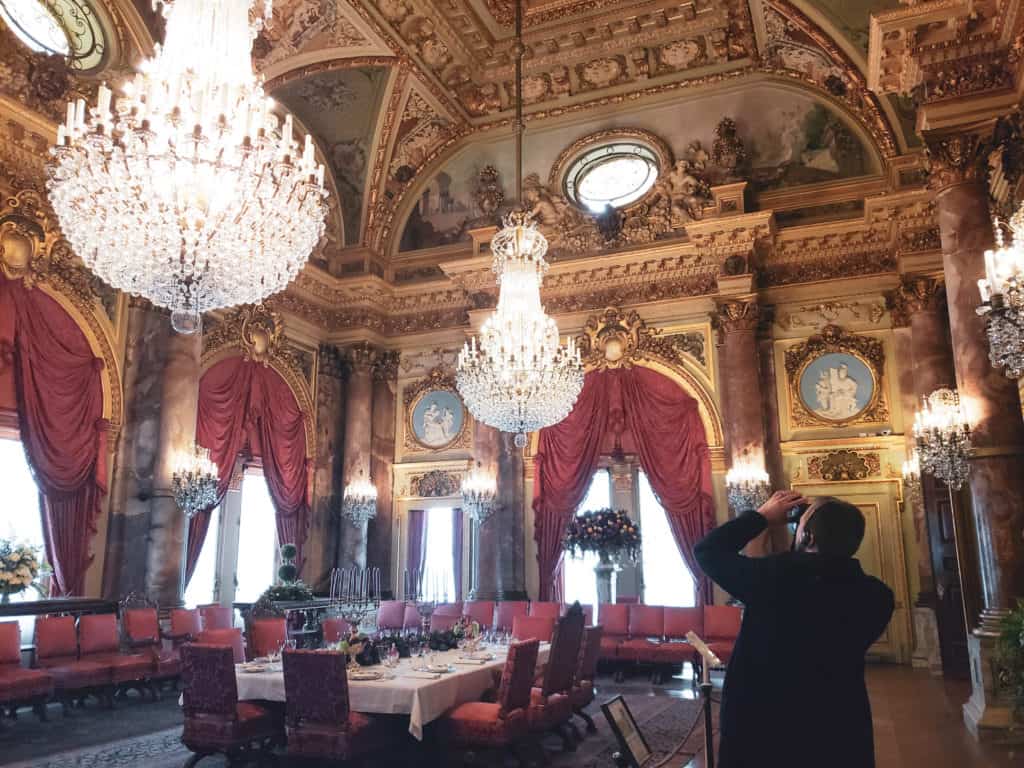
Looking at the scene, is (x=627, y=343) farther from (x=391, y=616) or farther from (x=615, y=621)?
(x=391, y=616)

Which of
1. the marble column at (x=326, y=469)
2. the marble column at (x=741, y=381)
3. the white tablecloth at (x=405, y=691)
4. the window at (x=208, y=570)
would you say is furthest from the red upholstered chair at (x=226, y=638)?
the marble column at (x=741, y=381)

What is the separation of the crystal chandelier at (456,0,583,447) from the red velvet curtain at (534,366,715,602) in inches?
132

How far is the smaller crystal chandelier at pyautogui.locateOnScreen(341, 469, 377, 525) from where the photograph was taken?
1231cm

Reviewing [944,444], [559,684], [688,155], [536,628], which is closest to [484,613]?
[536,628]

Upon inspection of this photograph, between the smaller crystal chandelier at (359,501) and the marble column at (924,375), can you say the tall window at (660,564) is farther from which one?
the smaller crystal chandelier at (359,501)

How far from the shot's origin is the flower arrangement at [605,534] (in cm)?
→ 1023

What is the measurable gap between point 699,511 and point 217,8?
845 centimetres

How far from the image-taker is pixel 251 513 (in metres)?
11.8

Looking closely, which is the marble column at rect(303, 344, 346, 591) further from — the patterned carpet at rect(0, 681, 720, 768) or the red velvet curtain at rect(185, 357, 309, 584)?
the patterned carpet at rect(0, 681, 720, 768)

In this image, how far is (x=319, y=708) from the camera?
4.91m

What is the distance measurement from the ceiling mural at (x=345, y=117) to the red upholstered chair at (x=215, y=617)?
6515 millimetres

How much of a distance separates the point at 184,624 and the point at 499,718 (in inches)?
188

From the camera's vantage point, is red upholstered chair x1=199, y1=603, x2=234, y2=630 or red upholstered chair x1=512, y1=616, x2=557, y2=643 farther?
red upholstered chair x1=199, y1=603, x2=234, y2=630

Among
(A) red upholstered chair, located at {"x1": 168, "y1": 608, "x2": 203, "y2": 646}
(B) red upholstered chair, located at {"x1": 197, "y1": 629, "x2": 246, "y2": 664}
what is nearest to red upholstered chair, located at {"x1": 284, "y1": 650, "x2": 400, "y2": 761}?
(B) red upholstered chair, located at {"x1": 197, "y1": 629, "x2": 246, "y2": 664}
